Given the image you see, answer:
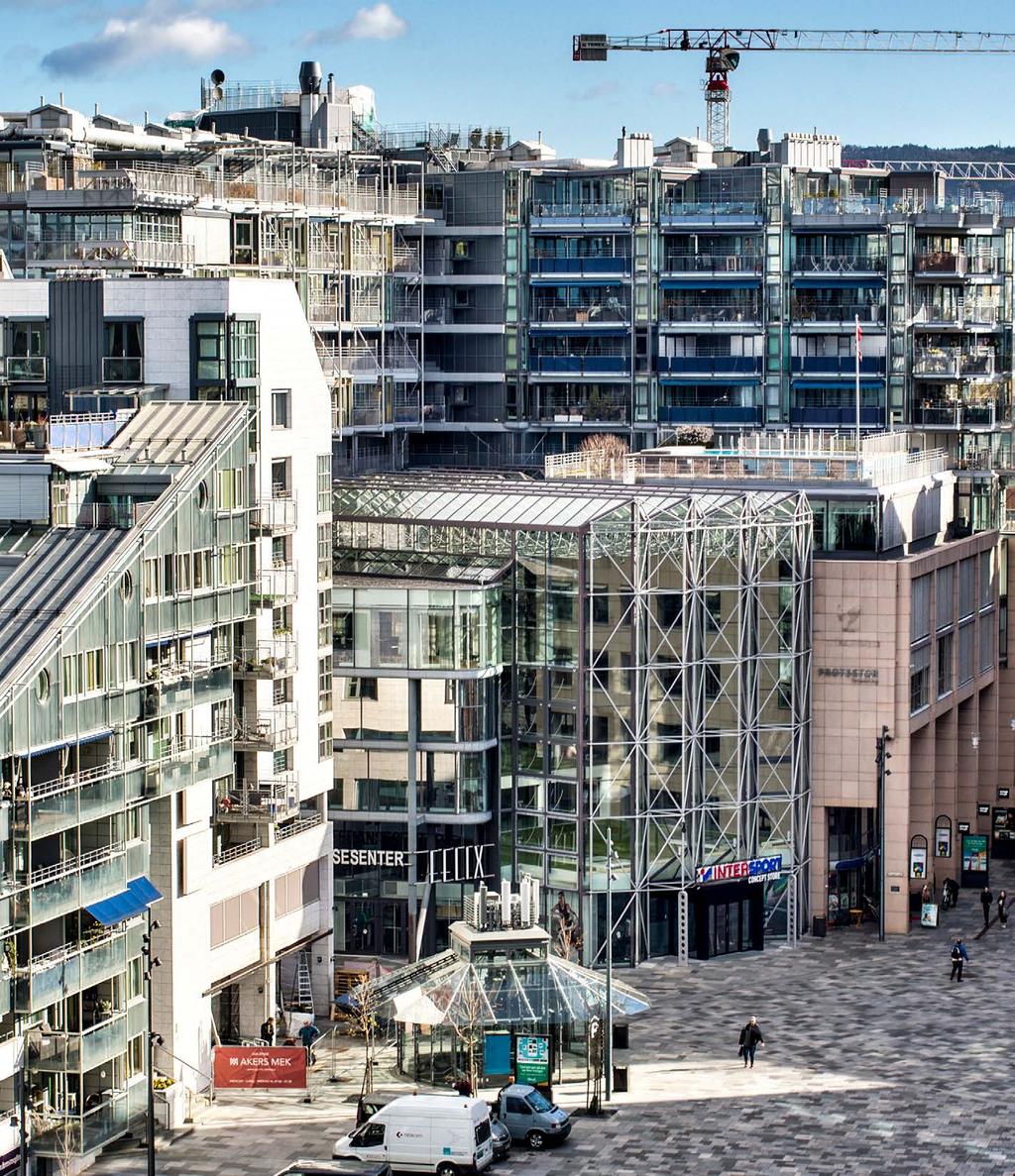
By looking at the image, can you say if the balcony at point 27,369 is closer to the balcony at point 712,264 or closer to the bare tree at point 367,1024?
the bare tree at point 367,1024

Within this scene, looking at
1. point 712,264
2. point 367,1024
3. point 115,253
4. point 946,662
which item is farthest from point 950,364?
point 367,1024

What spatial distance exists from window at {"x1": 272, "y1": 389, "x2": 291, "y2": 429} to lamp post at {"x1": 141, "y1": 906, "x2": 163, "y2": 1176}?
23.2 meters

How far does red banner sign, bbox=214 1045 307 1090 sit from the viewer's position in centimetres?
10756

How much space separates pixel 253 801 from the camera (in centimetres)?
11400

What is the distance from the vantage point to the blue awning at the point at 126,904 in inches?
3839

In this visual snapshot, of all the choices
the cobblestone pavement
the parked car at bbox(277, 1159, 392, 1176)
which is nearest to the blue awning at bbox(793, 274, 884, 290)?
the cobblestone pavement

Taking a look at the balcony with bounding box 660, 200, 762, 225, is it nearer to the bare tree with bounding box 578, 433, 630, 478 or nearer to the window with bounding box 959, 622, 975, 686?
the bare tree with bounding box 578, 433, 630, 478

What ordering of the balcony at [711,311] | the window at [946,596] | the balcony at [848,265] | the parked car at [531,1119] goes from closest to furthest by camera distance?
the parked car at [531,1119] → the window at [946,596] → the balcony at [848,265] → the balcony at [711,311]

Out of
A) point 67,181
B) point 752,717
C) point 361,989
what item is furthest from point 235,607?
point 67,181

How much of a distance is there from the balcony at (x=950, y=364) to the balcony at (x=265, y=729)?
86.1 meters

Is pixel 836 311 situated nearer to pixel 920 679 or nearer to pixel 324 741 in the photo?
pixel 920 679

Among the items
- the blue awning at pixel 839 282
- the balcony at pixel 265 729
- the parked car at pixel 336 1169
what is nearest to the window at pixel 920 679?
the balcony at pixel 265 729

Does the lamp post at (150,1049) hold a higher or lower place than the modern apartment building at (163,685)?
lower

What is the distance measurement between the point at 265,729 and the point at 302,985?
13.5m
